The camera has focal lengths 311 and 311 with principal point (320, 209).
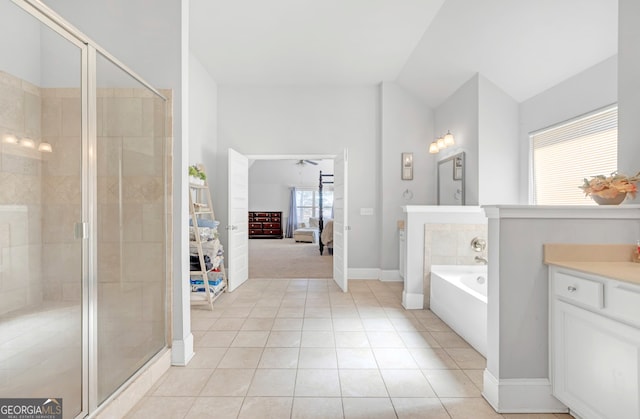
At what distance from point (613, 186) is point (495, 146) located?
200 centimetres

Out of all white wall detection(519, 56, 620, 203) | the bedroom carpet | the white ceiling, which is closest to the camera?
white wall detection(519, 56, 620, 203)

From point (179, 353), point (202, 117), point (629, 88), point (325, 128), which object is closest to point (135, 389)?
point (179, 353)

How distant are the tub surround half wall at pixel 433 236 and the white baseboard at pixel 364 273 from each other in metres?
1.39

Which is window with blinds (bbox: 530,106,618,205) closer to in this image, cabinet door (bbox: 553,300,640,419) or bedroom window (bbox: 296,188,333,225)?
cabinet door (bbox: 553,300,640,419)

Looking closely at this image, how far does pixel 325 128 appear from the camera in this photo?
4.95 m

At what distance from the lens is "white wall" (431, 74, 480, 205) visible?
3697 millimetres

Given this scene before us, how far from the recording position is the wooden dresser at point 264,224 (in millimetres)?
11797

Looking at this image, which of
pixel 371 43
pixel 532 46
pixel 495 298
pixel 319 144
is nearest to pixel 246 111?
pixel 319 144

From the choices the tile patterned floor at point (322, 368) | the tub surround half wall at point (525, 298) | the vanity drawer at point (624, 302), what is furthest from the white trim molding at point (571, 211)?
the tile patterned floor at point (322, 368)

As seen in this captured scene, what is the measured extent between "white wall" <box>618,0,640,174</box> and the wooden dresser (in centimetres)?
1051

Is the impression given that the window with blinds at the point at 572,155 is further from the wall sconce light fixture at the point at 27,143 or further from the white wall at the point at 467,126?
the wall sconce light fixture at the point at 27,143

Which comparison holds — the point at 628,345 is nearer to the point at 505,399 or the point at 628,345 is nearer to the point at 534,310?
the point at 534,310

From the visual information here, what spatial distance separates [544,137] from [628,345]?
8.46ft

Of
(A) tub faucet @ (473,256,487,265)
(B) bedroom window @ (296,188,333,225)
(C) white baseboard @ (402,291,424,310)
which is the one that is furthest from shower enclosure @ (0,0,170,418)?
(B) bedroom window @ (296,188,333,225)
